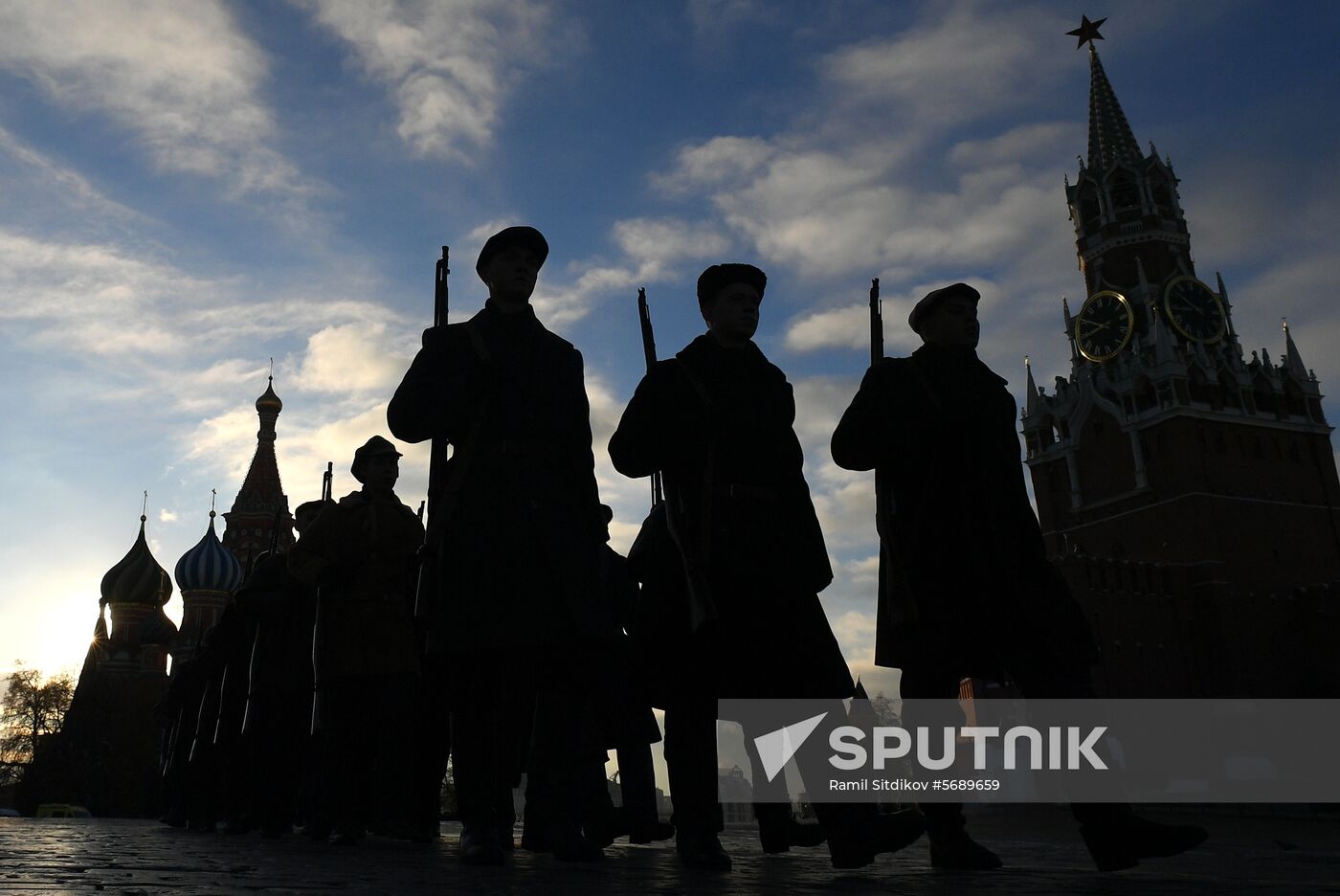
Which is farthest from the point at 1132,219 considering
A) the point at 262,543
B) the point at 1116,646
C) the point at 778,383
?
the point at 778,383

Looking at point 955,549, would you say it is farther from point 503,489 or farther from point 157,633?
point 157,633

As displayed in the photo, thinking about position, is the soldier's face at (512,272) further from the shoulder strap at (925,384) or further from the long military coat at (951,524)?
the shoulder strap at (925,384)

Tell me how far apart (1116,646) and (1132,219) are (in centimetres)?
2574

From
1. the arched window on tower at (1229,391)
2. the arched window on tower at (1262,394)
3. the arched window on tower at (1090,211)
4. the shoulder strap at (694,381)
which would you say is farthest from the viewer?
the arched window on tower at (1090,211)

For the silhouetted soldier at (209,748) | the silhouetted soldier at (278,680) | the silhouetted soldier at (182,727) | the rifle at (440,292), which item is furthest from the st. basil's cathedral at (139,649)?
the rifle at (440,292)

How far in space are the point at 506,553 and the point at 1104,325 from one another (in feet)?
Answer: 195

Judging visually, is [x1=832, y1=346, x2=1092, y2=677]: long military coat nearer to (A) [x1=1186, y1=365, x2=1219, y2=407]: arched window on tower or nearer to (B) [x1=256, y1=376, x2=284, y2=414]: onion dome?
(A) [x1=1186, y1=365, x2=1219, y2=407]: arched window on tower

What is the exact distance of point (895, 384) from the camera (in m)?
4.09

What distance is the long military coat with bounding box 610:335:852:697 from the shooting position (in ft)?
12.8

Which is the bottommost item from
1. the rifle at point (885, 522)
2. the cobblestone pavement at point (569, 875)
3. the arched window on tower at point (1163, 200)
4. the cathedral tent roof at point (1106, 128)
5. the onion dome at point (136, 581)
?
the cobblestone pavement at point (569, 875)

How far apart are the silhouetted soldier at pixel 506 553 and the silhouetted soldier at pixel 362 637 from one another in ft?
5.24

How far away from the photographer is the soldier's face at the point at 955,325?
4.31 m

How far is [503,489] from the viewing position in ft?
13.4

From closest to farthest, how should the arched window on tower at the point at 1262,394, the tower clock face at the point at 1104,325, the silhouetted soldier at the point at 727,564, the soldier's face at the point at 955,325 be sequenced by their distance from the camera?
the silhouetted soldier at the point at 727,564 → the soldier's face at the point at 955,325 → the arched window on tower at the point at 1262,394 → the tower clock face at the point at 1104,325
